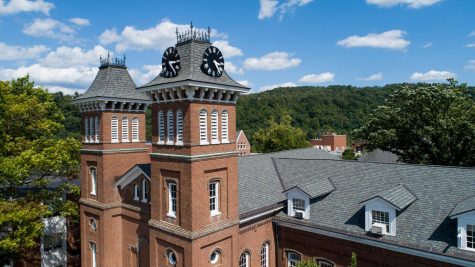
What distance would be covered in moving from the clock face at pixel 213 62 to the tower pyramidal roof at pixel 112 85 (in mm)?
8499

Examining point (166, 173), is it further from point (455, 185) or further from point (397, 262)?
point (455, 185)

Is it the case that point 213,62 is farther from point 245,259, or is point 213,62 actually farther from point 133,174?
point 245,259

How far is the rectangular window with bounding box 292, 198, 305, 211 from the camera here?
64.7 ft

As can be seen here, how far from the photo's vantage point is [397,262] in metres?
15.5

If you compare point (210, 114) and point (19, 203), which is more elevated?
point (210, 114)

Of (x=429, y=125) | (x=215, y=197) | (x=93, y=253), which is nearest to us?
(x=215, y=197)

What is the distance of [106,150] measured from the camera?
21438 mm

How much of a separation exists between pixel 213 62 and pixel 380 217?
38.6 ft

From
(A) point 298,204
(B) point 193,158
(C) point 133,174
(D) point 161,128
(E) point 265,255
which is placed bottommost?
(E) point 265,255

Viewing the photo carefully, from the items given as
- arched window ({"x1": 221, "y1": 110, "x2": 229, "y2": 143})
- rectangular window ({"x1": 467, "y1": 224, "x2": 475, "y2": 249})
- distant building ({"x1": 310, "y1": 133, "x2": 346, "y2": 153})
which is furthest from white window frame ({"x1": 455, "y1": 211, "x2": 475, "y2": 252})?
distant building ({"x1": 310, "y1": 133, "x2": 346, "y2": 153})

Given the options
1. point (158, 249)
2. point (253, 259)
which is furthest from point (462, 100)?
point (158, 249)

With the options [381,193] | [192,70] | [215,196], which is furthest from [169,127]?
[381,193]

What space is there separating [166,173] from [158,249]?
424 cm

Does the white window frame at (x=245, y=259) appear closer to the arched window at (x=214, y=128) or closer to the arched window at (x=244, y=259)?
the arched window at (x=244, y=259)
